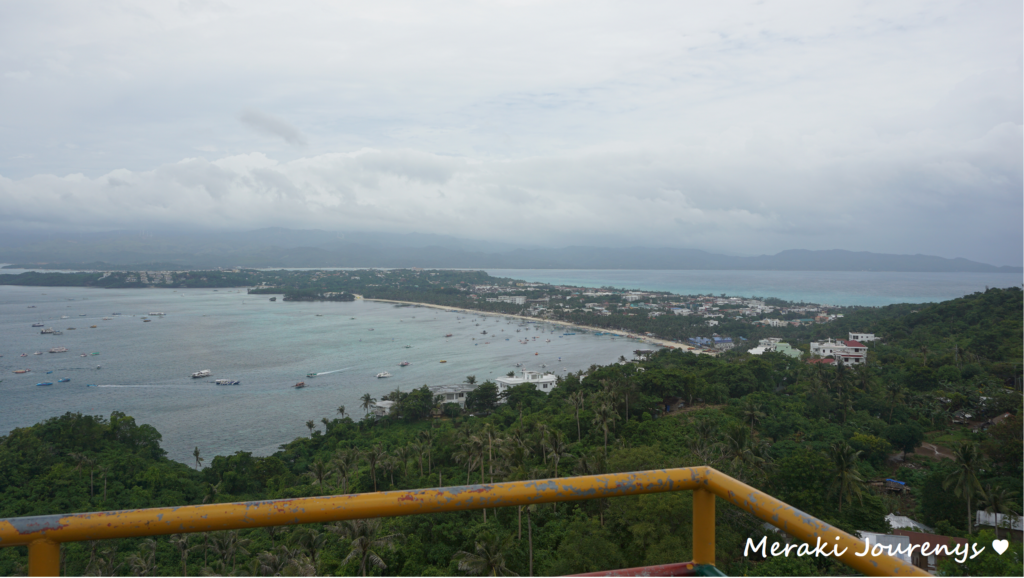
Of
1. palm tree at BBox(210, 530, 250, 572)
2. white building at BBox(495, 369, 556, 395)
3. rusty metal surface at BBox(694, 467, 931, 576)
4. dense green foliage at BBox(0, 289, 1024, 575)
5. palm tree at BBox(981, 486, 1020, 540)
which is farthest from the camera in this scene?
white building at BBox(495, 369, 556, 395)

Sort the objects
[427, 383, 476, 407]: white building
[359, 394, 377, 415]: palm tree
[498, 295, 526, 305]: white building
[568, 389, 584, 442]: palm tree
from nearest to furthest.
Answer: [568, 389, 584, 442]: palm tree < [359, 394, 377, 415]: palm tree < [427, 383, 476, 407]: white building < [498, 295, 526, 305]: white building

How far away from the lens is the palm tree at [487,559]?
22.1 feet

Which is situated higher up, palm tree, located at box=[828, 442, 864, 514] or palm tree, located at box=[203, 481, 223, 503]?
palm tree, located at box=[828, 442, 864, 514]

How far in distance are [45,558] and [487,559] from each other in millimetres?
6877

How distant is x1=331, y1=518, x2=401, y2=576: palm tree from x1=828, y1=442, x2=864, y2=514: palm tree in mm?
6836

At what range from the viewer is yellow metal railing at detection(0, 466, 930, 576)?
0.74 metres

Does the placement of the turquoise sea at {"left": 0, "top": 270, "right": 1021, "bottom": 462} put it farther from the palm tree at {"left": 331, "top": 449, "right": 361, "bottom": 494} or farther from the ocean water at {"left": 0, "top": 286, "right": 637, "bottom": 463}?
the palm tree at {"left": 331, "top": 449, "right": 361, "bottom": 494}

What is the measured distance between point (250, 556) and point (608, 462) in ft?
19.8

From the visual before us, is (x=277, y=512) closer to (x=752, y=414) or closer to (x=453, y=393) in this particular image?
(x=752, y=414)

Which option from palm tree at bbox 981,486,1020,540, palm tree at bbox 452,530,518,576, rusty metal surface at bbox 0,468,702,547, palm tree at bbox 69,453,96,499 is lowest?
palm tree at bbox 69,453,96,499

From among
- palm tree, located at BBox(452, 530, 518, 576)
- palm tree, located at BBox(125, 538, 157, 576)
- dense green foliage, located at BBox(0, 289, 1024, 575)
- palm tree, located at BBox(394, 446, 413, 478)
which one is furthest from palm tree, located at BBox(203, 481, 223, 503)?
palm tree, located at BBox(452, 530, 518, 576)

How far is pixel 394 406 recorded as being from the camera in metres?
17.7

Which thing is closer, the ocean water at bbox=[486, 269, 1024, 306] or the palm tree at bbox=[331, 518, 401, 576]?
the palm tree at bbox=[331, 518, 401, 576]

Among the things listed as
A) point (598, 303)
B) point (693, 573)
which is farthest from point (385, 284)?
point (693, 573)
